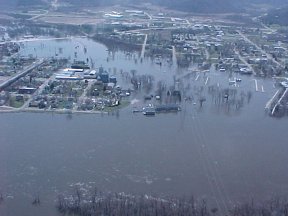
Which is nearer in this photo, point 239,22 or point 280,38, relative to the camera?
point 280,38

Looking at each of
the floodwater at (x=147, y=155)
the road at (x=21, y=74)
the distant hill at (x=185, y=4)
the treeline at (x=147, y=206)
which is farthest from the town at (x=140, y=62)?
the treeline at (x=147, y=206)

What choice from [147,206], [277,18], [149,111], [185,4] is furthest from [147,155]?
[185,4]

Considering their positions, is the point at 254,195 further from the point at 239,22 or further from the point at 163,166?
the point at 239,22

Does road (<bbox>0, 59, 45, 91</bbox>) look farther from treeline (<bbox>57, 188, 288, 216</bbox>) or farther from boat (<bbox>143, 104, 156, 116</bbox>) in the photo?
treeline (<bbox>57, 188, 288, 216</bbox>)

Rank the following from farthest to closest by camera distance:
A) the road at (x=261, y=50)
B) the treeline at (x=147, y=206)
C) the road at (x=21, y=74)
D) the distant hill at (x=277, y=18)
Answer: the distant hill at (x=277, y=18), the road at (x=261, y=50), the road at (x=21, y=74), the treeline at (x=147, y=206)

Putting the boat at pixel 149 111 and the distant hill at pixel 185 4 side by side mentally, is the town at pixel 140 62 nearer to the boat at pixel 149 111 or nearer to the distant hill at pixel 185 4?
the boat at pixel 149 111

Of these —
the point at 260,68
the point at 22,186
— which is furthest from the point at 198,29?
the point at 22,186

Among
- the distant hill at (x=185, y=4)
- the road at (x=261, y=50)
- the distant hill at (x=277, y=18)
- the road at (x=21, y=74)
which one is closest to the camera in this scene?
the road at (x=21, y=74)

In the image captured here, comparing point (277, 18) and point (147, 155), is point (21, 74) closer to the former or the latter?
point (147, 155)
